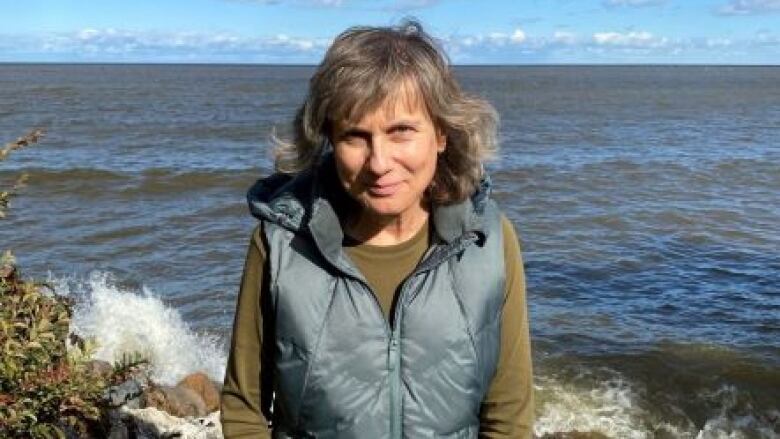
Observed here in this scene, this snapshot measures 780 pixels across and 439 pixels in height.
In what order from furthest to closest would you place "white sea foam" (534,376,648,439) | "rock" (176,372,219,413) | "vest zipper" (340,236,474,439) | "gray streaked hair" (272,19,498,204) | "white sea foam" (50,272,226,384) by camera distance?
"white sea foam" (50,272,226,384), "white sea foam" (534,376,648,439), "rock" (176,372,219,413), "vest zipper" (340,236,474,439), "gray streaked hair" (272,19,498,204)

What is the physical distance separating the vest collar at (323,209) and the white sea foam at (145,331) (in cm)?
630

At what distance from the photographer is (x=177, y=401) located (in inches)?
283

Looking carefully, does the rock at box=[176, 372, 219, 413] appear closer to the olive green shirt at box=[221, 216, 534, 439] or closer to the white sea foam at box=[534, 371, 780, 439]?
the white sea foam at box=[534, 371, 780, 439]

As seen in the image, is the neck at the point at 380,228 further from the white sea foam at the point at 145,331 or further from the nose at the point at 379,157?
the white sea foam at the point at 145,331

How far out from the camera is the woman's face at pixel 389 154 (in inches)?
90.2

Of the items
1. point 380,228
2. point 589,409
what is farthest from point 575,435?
point 380,228

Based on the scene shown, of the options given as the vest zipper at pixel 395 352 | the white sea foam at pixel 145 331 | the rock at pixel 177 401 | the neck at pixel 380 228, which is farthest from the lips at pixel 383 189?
the white sea foam at pixel 145 331

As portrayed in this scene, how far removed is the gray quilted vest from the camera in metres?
2.35

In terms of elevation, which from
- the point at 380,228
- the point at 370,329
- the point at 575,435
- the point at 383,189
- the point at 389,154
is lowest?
the point at 575,435

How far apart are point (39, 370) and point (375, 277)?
158 centimetres

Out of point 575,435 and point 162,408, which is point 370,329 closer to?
point 162,408

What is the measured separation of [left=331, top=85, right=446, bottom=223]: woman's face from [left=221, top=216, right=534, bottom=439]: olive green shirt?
136 millimetres

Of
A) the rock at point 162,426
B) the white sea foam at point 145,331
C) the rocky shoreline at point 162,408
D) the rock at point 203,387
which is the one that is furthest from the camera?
the white sea foam at point 145,331

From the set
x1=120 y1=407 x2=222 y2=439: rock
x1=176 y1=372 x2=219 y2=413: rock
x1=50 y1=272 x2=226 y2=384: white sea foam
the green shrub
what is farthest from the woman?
x1=50 y1=272 x2=226 y2=384: white sea foam
